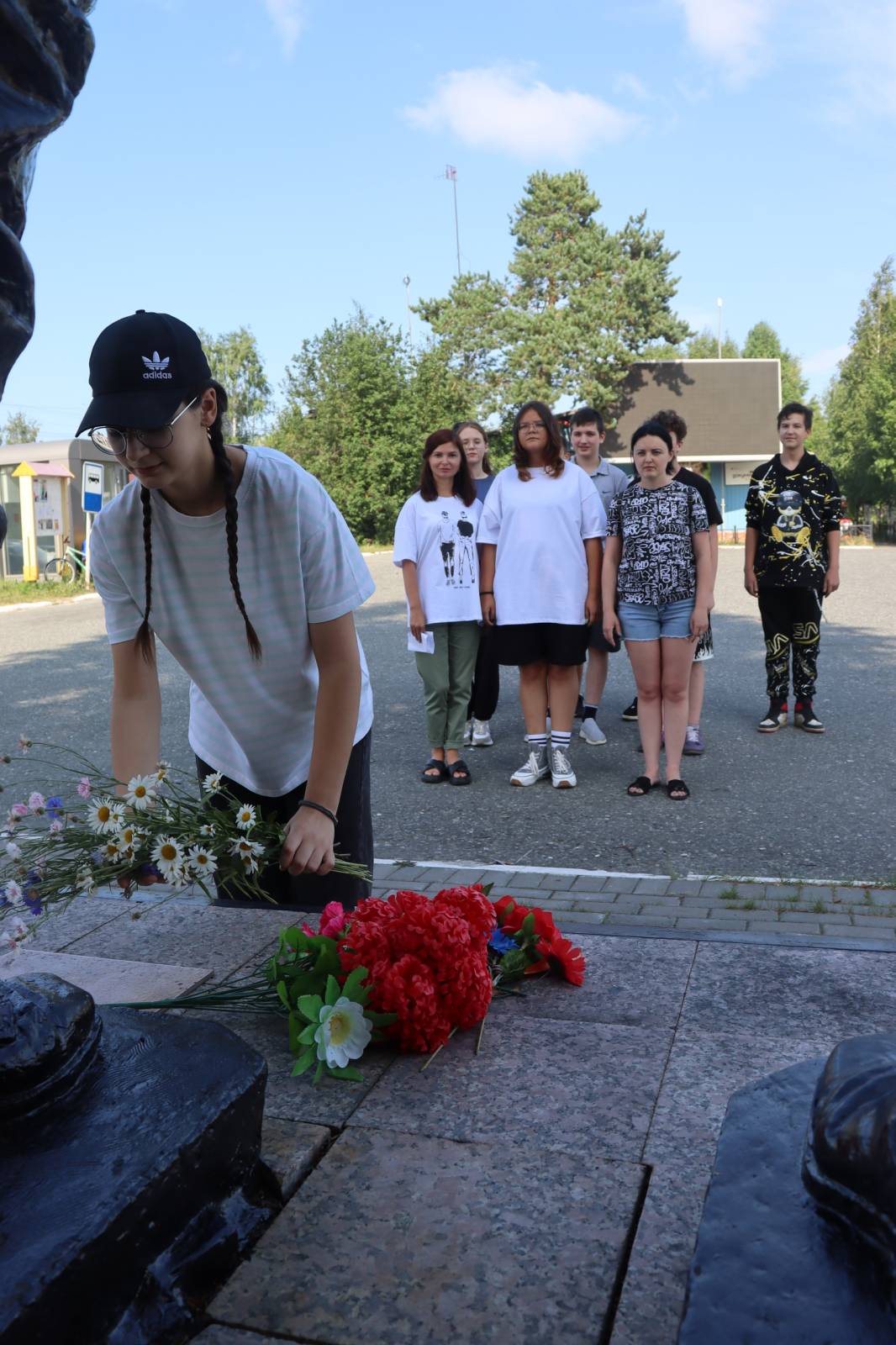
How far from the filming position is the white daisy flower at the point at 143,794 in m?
2.39

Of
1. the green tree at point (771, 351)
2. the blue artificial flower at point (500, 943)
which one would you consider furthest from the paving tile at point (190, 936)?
the green tree at point (771, 351)

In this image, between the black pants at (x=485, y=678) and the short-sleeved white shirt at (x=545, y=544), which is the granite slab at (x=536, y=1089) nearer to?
the short-sleeved white shirt at (x=545, y=544)

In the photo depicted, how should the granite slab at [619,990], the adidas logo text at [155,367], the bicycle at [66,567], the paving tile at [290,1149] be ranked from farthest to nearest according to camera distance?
the bicycle at [66,567], the granite slab at [619,990], the adidas logo text at [155,367], the paving tile at [290,1149]

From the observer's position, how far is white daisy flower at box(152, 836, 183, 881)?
2.32 m

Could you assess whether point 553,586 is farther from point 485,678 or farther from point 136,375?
point 136,375

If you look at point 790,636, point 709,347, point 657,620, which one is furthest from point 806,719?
point 709,347

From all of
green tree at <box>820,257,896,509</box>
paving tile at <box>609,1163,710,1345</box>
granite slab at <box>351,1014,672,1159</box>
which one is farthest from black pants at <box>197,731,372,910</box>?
green tree at <box>820,257,896,509</box>

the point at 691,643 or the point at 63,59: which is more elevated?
the point at 63,59

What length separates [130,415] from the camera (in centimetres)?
211

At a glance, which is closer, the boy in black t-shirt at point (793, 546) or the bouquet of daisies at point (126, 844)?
the bouquet of daisies at point (126, 844)

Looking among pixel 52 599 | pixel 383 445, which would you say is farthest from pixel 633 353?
pixel 52 599

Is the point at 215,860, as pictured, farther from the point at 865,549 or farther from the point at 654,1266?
the point at 865,549

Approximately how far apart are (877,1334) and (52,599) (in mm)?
20085

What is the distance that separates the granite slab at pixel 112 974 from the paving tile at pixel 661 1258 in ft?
4.21
